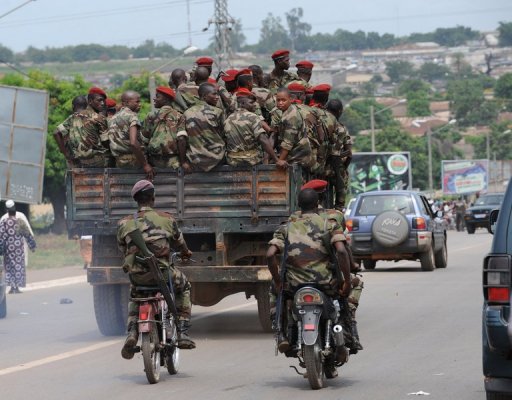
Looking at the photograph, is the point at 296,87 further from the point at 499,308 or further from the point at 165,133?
the point at 499,308

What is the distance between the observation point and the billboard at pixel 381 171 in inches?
2867

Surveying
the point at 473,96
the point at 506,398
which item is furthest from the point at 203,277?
the point at 473,96

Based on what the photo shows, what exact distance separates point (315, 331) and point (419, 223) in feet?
54.6

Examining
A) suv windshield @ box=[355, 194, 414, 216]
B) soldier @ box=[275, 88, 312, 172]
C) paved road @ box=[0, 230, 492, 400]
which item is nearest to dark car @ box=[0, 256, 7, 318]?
paved road @ box=[0, 230, 492, 400]

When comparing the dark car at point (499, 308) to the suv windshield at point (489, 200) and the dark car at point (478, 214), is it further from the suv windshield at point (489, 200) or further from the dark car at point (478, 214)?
the suv windshield at point (489, 200)

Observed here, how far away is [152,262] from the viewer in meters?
11.5

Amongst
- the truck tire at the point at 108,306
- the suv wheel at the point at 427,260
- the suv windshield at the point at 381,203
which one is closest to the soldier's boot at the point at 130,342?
the truck tire at the point at 108,306

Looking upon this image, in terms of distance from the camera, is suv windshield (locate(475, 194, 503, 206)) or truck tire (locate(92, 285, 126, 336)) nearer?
truck tire (locate(92, 285, 126, 336))

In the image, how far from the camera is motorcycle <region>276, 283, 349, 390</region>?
35.7 ft

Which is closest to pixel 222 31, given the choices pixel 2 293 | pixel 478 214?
pixel 478 214

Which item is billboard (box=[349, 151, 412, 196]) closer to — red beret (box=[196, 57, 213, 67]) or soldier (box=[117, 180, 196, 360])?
red beret (box=[196, 57, 213, 67])

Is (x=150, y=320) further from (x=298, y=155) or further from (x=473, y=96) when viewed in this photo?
(x=473, y=96)

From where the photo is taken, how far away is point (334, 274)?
36.7 feet

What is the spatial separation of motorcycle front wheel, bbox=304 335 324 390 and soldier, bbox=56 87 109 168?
5.22m
